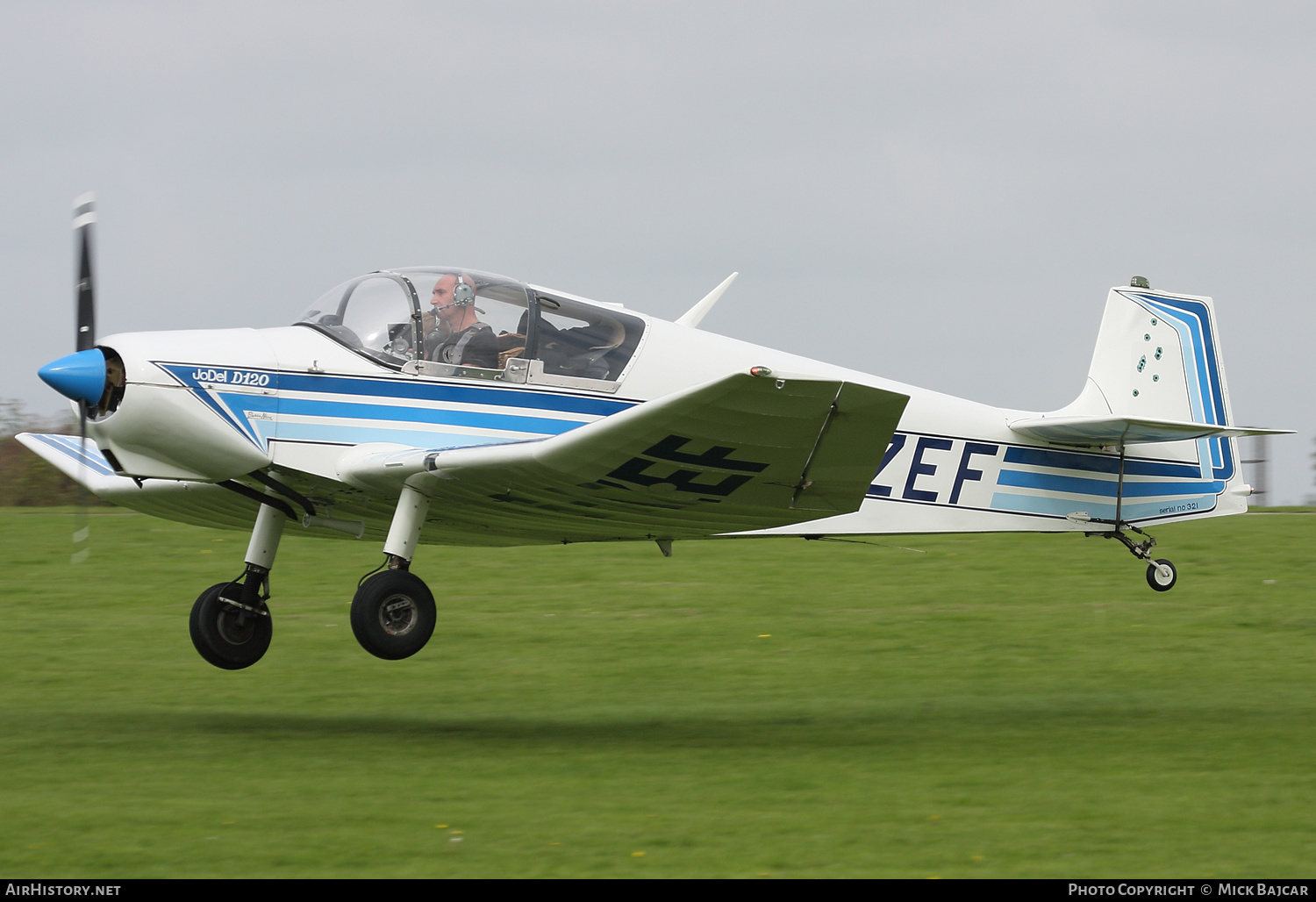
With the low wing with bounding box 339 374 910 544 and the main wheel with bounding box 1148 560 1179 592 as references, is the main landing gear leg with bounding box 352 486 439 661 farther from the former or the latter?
the main wheel with bounding box 1148 560 1179 592

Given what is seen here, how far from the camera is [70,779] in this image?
7320 mm

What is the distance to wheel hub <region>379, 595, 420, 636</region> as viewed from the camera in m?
7.92

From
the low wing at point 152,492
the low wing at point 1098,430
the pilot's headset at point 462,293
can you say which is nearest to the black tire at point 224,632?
the low wing at point 152,492

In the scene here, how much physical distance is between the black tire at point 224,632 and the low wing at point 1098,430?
582 centimetres

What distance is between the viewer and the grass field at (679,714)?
19.7ft

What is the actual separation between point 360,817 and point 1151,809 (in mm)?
3944

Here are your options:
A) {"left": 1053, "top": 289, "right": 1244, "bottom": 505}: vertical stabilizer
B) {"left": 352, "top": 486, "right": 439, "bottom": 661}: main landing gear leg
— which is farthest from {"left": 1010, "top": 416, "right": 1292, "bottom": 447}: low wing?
{"left": 352, "top": 486, "right": 439, "bottom": 661}: main landing gear leg

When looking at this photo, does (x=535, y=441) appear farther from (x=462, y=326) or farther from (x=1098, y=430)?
(x=1098, y=430)

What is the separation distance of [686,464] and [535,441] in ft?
2.93

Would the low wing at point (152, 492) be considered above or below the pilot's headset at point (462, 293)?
below

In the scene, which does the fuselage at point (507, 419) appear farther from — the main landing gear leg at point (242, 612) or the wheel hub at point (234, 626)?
the wheel hub at point (234, 626)

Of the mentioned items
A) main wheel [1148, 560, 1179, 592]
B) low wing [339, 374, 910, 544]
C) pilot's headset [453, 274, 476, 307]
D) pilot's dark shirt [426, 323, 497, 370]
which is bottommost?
main wheel [1148, 560, 1179, 592]

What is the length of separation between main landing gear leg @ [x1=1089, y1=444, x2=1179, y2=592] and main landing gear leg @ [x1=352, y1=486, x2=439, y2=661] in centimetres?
532
